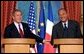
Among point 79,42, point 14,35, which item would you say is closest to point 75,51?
point 79,42

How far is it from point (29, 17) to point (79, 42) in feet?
8.28

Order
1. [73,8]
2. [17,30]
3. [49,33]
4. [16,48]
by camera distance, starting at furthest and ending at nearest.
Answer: [73,8], [49,33], [17,30], [16,48]

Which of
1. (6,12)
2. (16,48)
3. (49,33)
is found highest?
(6,12)

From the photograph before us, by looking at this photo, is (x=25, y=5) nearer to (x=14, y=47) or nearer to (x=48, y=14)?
(x=48, y=14)

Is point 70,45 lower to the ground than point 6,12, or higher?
lower

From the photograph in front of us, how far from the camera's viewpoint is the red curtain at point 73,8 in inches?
253

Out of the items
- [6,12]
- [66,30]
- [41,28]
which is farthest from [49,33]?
[66,30]

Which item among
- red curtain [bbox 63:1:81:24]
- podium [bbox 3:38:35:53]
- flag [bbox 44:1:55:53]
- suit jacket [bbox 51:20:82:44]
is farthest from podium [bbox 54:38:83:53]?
red curtain [bbox 63:1:81:24]

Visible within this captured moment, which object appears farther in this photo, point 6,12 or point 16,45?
point 6,12

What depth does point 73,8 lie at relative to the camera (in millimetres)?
6488

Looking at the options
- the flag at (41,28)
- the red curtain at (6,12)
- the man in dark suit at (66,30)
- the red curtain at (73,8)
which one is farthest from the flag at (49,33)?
the man in dark suit at (66,30)

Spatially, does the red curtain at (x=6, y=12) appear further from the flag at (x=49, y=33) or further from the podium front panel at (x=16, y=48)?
the podium front panel at (x=16, y=48)

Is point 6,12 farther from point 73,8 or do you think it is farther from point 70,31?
point 70,31

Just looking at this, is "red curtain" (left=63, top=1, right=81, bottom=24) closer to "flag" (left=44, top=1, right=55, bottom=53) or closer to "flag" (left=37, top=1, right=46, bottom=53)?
"flag" (left=44, top=1, right=55, bottom=53)
